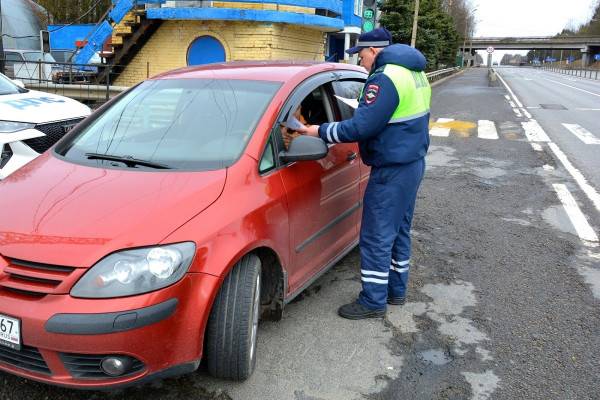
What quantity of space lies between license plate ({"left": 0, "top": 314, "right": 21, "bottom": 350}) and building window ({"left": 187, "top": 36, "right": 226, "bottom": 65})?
11.9 meters

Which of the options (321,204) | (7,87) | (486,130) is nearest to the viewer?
(321,204)

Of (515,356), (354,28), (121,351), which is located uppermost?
(354,28)

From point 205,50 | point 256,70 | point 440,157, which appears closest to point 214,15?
point 205,50

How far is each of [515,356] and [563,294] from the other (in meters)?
1.14

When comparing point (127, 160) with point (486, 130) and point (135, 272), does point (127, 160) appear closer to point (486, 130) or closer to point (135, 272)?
point (135, 272)

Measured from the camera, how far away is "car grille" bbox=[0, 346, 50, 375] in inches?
91.3

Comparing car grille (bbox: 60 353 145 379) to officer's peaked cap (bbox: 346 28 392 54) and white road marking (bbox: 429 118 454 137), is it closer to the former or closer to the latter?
officer's peaked cap (bbox: 346 28 392 54)

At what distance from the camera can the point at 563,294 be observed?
4020 millimetres

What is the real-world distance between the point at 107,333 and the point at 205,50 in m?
12.5

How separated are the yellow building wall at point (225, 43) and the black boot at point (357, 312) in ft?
32.8

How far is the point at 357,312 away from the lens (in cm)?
357

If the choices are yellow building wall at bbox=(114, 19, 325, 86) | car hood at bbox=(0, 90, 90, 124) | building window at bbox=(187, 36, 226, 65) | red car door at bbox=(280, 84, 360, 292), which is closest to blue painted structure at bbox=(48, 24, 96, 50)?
yellow building wall at bbox=(114, 19, 325, 86)

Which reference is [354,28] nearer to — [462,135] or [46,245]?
[462,135]

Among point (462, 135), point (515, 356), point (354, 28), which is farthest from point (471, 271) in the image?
point (354, 28)
